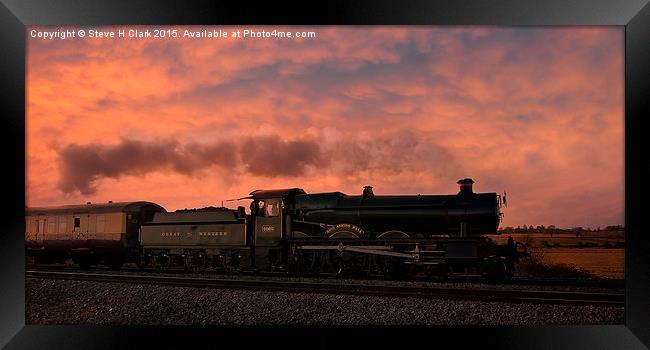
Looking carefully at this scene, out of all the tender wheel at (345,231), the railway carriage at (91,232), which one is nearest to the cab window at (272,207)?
the tender wheel at (345,231)

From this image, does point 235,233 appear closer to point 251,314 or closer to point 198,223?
point 198,223

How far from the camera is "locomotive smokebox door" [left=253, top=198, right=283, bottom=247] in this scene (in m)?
20.2

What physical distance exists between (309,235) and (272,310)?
273 inches

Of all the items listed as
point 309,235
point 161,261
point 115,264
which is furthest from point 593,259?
point 115,264

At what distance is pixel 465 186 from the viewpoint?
17.8 m

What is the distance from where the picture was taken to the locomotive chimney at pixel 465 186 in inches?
697

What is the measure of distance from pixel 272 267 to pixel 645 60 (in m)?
13.7

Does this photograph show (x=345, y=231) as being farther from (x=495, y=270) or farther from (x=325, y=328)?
(x=325, y=328)

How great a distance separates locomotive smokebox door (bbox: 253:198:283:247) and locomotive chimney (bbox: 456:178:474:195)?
20.9 ft

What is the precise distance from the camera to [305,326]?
36.3 ft

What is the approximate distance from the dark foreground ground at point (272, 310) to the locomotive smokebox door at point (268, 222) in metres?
5.27

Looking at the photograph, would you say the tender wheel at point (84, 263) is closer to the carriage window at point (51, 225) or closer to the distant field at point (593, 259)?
the carriage window at point (51, 225)

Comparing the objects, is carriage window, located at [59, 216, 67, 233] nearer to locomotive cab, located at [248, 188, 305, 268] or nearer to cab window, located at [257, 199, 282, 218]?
locomotive cab, located at [248, 188, 305, 268]

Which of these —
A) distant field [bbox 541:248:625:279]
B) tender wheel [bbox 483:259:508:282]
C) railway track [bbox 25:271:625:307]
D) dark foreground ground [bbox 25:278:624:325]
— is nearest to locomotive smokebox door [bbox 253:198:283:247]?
railway track [bbox 25:271:625:307]
